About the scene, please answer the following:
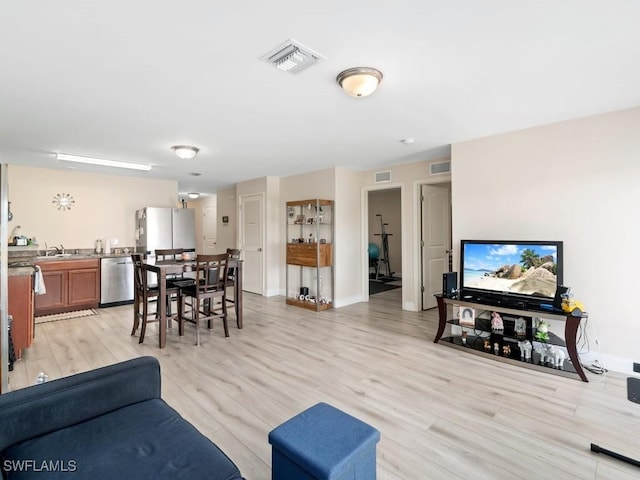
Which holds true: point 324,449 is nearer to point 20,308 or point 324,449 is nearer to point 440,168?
point 20,308

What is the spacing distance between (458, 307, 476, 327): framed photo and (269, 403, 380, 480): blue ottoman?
103 inches

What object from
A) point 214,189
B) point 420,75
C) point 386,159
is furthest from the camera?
point 214,189

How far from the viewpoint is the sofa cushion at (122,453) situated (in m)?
1.12

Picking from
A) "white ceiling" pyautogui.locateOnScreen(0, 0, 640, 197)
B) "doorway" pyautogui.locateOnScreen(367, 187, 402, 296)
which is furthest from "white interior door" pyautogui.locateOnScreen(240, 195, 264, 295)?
"doorway" pyautogui.locateOnScreen(367, 187, 402, 296)

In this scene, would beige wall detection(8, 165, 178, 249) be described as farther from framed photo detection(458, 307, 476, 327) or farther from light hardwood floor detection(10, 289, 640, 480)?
framed photo detection(458, 307, 476, 327)

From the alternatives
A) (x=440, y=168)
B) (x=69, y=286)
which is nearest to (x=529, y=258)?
(x=440, y=168)

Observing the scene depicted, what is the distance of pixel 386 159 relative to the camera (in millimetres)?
4859

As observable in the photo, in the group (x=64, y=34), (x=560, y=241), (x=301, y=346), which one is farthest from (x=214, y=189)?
(x=560, y=241)

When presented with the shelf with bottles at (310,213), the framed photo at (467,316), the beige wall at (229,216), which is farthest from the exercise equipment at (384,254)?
the framed photo at (467,316)

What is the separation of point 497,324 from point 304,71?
3.13 meters

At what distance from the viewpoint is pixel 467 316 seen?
3.58 m

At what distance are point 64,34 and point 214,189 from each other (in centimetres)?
658

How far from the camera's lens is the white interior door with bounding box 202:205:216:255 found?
9734 millimetres

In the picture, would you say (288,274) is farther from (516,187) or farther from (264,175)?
(516,187)
